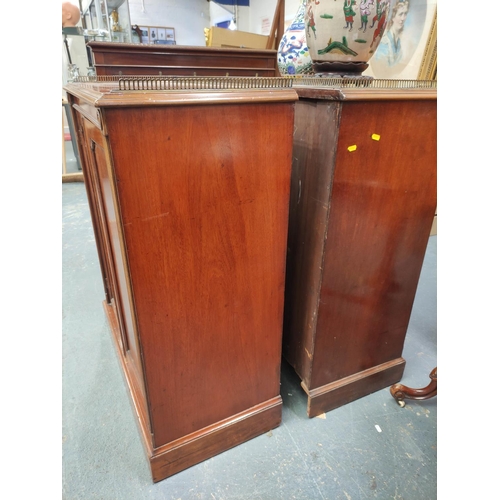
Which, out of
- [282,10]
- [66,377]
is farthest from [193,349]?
[282,10]

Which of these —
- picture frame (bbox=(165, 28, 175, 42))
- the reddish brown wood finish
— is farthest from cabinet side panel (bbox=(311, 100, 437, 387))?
picture frame (bbox=(165, 28, 175, 42))

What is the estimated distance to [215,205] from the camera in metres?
0.85

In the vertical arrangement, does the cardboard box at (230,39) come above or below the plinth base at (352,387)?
above

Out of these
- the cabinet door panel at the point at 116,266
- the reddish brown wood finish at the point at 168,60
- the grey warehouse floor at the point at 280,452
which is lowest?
the grey warehouse floor at the point at 280,452

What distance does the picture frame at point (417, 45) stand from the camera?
190 cm

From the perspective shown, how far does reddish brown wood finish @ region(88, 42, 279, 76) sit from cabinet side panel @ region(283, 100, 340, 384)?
68cm

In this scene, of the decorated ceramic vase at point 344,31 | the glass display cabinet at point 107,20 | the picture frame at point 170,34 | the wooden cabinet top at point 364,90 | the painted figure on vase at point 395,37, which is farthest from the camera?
the picture frame at point 170,34

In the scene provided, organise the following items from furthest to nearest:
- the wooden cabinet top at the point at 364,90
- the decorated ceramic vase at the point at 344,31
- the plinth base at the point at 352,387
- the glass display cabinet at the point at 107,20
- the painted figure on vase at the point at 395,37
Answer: the glass display cabinet at the point at 107,20 → the painted figure on vase at the point at 395,37 → the plinth base at the point at 352,387 → the decorated ceramic vase at the point at 344,31 → the wooden cabinet top at the point at 364,90

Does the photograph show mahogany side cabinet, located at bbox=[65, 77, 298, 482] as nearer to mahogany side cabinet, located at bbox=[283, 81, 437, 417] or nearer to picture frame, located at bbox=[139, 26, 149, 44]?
mahogany side cabinet, located at bbox=[283, 81, 437, 417]

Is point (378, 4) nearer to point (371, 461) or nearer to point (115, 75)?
point (115, 75)

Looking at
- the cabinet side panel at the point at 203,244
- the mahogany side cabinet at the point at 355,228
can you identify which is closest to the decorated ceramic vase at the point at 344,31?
the mahogany side cabinet at the point at 355,228

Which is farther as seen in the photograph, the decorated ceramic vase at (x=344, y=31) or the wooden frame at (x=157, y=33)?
the wooden frame at (x=157, y=33)

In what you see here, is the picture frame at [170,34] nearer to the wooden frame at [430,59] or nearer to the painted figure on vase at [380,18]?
the wooden frame at [430,59]
